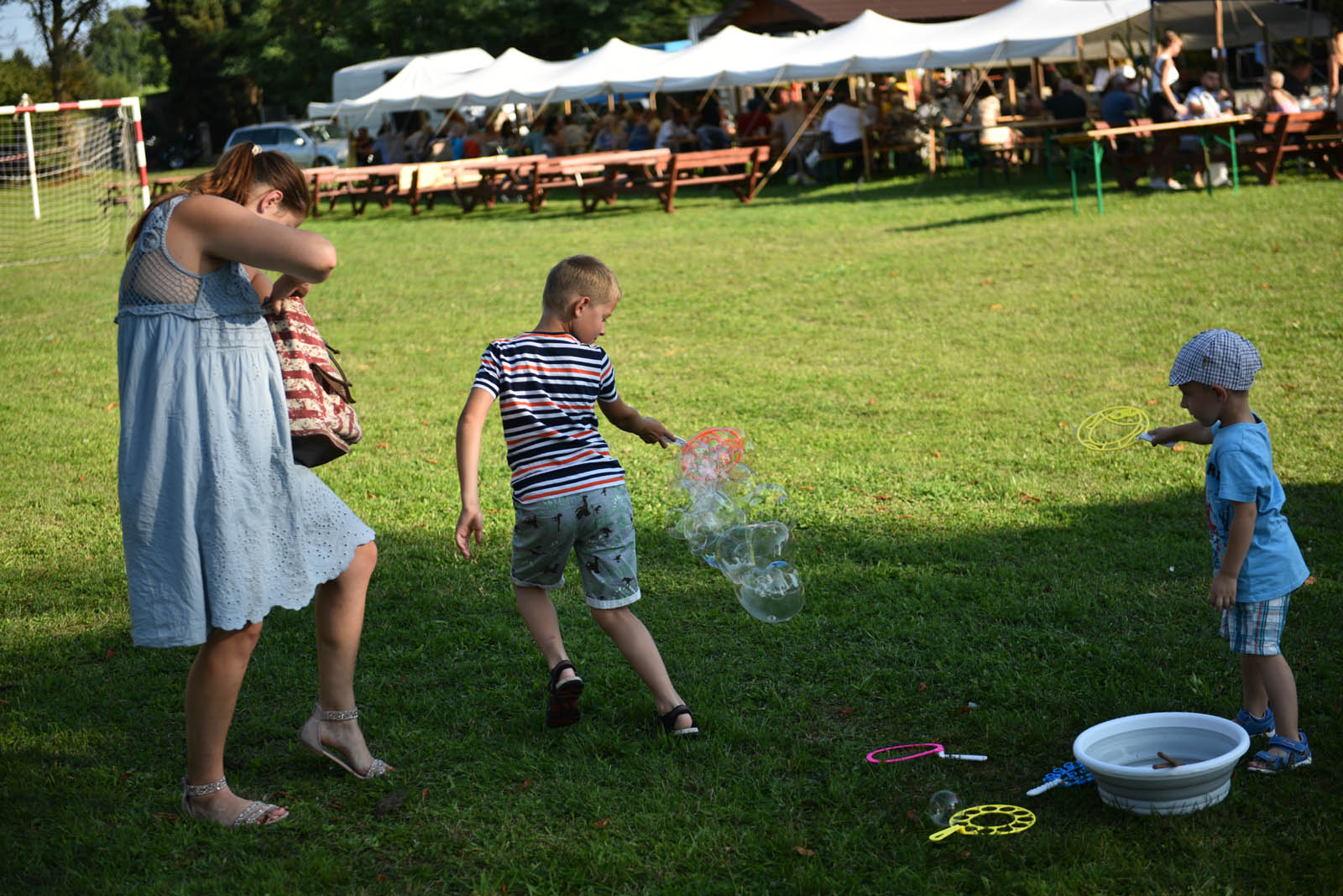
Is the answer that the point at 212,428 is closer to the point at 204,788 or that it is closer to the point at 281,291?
the point at 281,291

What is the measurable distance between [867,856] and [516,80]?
92.4 feet

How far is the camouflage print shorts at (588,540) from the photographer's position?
12.0ft

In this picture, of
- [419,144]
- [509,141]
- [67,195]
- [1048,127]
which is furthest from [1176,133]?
[67,195]

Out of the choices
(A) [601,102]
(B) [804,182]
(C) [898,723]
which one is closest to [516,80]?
(B) [804,182]

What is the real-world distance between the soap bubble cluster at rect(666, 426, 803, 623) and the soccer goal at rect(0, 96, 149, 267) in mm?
17318

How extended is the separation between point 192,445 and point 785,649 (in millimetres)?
2356

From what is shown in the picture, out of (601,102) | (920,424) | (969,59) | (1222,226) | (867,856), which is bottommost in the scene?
(867,856)

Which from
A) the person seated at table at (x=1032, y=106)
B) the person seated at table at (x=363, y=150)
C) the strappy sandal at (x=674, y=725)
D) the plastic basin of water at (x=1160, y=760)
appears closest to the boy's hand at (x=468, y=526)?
the strappy sandal at (x=674, y=725)

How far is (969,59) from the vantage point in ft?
70.8

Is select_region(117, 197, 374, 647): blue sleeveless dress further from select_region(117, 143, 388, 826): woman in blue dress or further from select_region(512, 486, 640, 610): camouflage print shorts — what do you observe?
select_region(512, 486, 640, 610): camouflage print shorts

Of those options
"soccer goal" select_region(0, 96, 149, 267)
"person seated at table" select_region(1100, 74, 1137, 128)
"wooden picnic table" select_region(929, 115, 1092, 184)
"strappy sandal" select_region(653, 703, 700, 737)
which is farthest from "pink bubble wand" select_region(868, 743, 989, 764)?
"soccer goal" select_region(0, 96, 149, 267)

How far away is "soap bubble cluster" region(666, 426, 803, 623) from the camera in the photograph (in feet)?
14.2

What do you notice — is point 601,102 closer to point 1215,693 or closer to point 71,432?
point 71,432

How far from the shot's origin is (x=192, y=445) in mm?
3100
